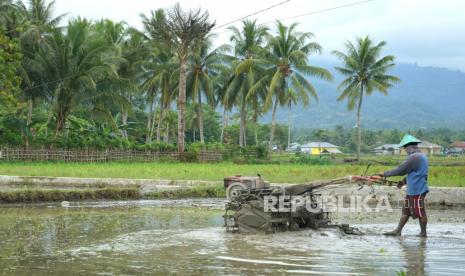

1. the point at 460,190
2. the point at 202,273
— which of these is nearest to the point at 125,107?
the point at 460,190

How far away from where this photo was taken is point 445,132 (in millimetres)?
136375

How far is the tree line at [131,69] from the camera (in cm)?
3556

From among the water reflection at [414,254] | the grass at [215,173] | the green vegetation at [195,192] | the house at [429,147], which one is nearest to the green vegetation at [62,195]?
the green vegetation at [195,192]

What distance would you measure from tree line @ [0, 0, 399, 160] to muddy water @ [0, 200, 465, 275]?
21869mm

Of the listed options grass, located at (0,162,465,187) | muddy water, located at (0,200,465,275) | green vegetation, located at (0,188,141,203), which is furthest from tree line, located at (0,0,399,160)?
muddy water, located at (0,200,465,275)

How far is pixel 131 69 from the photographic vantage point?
4650 cm

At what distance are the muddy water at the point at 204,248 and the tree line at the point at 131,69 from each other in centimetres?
2187

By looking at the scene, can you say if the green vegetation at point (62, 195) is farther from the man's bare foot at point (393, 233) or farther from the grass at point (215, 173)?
the man's bare foot at point (393, 233)

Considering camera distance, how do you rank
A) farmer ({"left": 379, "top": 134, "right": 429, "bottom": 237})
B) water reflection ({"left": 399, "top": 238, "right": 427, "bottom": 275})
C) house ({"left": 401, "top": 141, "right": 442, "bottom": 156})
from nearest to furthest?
1. water reflection ({"left": 399, "top": 238, "right": 427, "bottom": 275})
2. farmer ({"left": 379, "top": 134, "right": 429, "bottom": 237})
3. house ({"left": 401, "top": 141, "right": 442, "bottom": 156})

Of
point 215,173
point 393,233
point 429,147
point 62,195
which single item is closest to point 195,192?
point 62,195

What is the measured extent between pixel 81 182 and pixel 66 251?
12.3 metres

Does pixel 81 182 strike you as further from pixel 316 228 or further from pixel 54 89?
pixel 54 89

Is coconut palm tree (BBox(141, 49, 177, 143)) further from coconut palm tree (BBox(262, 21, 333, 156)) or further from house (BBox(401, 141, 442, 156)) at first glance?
house (BBox(401, 141, 442, 156))

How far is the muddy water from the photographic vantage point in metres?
7.00
